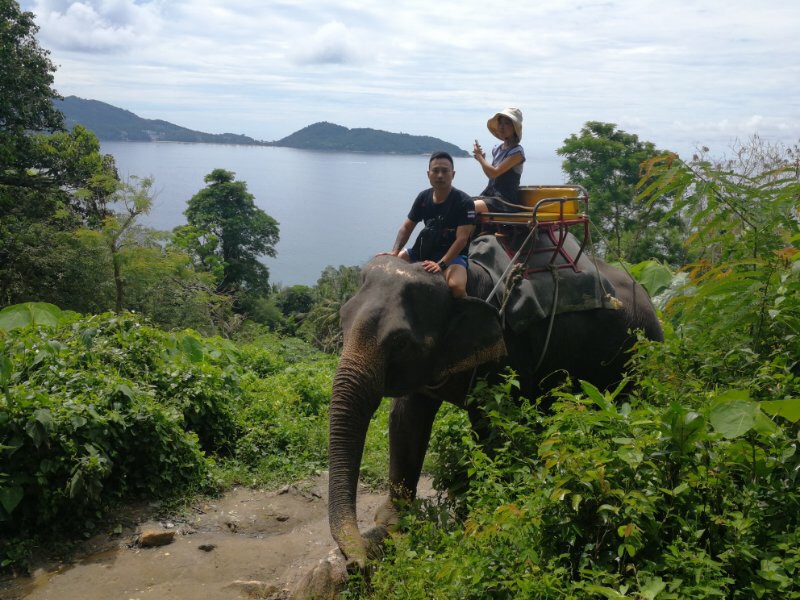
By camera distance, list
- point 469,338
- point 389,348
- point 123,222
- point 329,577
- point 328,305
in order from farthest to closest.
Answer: point 328,305 < point 123,222 < point 469,338 < point 389,348 < point 329,577

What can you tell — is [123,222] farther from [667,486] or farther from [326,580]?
[667,486]

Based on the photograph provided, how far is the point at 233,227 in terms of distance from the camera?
5216cm

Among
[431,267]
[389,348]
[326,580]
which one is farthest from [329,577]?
[431,267]

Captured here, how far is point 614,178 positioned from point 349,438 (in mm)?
33081

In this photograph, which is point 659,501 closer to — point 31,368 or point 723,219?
point 723,219

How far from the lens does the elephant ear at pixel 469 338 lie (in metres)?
5.75

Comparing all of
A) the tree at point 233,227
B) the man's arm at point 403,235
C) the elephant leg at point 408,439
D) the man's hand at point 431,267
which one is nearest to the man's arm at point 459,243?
the man's hand at point 431,267

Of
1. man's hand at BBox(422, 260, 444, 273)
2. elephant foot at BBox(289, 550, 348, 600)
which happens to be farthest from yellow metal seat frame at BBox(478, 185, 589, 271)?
elephant foot at BBox(289, 550, 348, 600)

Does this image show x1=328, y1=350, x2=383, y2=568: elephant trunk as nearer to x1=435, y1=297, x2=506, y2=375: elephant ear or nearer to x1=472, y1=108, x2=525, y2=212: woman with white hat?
x1=435, y1=297, x2=506, y2=375: elephant ear

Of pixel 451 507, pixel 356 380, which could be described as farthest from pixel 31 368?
pixel 451 507

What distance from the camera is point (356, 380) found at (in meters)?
5.16

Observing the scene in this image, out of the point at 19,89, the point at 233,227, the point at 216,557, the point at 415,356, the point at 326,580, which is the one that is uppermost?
the point at 19,89

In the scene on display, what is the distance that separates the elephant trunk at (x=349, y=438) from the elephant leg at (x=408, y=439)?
1161mm

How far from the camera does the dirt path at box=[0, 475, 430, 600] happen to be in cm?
577
